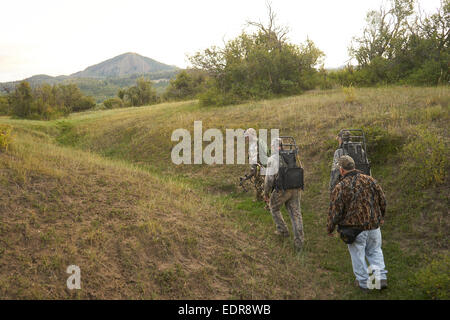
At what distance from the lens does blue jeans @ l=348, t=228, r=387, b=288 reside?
17.0 ft

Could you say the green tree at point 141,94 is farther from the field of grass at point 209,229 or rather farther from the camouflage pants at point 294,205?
the camouflage pants at point 294,205

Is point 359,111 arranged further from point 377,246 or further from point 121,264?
point 121,264

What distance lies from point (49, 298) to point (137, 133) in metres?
15.5

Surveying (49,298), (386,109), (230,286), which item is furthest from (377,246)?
(386,109)

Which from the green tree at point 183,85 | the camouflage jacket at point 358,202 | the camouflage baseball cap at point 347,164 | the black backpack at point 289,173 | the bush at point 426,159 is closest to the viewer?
Answer: the camouflage jacket at point 358,202

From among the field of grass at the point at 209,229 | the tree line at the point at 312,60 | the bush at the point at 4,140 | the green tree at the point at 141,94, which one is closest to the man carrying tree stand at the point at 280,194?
the field of grass at the point at 209,229

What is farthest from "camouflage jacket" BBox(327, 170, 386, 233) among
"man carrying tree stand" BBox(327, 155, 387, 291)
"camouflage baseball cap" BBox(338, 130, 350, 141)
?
"camouflage baseball cap" BBox(338, 130, 350, 141)

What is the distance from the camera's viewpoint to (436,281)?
4672 mm

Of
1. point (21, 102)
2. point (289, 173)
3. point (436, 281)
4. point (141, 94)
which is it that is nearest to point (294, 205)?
point (289, 173)

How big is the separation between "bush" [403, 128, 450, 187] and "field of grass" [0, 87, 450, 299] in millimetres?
37

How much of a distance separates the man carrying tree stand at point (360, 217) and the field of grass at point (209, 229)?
0.40 metres

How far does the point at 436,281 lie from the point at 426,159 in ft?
14.5

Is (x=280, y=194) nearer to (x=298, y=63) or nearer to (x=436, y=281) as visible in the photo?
(x=436, y=281)

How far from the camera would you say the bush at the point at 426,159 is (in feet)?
25.8
